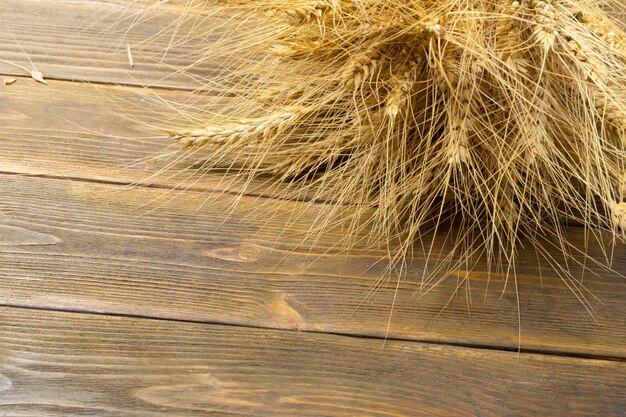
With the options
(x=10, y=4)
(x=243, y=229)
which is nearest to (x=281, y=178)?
(x=243, y=229)

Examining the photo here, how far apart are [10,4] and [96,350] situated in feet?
2.13

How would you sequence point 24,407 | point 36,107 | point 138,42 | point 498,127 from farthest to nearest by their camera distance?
1. point 138,42
2. point 36,107
3. point 498,127
4. point 24,407

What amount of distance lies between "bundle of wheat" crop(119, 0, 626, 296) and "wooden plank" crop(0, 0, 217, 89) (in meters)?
0.15

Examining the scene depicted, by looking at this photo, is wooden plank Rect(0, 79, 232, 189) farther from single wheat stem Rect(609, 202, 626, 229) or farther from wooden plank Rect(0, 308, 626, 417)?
single wheat stem Rect(609, 202, 626, 229)

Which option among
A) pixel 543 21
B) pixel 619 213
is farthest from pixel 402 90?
pixel 619 213

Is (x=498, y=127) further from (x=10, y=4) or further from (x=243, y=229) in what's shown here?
(x=10, y=4)

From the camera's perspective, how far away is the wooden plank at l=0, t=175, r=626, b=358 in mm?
809

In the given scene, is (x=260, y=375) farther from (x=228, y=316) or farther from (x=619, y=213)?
(x=619, y=213)

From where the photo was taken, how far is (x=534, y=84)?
797mm

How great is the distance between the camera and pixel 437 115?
2.75ft

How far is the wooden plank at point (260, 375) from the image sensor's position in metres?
0.74

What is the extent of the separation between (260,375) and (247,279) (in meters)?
0.12

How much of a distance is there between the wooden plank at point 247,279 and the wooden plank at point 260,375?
20 mm

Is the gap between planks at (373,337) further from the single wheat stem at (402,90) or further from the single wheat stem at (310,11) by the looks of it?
the single wheat stem at (310,11)
